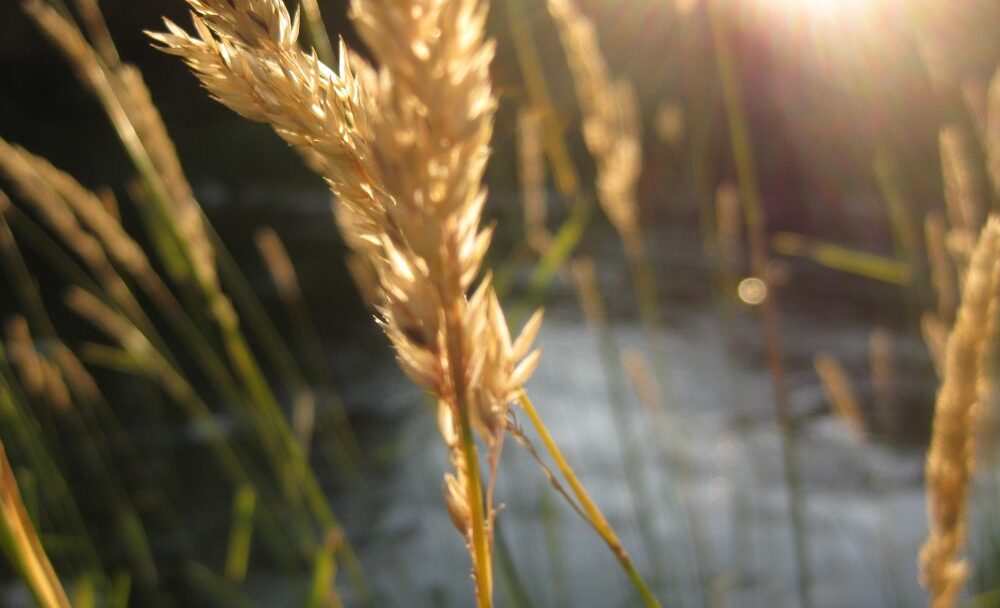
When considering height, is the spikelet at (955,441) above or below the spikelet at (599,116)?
below

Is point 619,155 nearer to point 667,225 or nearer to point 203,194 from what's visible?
point 667,225

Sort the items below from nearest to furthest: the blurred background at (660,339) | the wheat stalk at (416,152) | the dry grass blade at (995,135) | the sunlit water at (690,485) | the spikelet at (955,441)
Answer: the wheat stalk at (416,152) → the spikelet at (955,441) → the dry grass blade at (995,135) → the blurred background at (660,339) → the sunlit water at (690,485)

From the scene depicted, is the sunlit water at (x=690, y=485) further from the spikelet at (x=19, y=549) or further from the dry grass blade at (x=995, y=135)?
the spikelet at (x=19, y=549)

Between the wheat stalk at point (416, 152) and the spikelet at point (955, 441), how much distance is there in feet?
0.85

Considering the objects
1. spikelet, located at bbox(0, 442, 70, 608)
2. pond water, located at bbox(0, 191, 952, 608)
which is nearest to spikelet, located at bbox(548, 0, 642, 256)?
pond water, located at bbox(0, 191, 952, 608)

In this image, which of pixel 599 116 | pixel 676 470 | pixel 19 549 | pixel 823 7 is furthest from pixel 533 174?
pixel 823 7

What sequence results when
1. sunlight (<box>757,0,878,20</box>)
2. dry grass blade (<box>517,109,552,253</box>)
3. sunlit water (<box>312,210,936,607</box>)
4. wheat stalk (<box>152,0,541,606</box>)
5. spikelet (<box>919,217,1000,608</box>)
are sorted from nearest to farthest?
wheat stalk (<box>152,0,541,606</box>)
spikelet (<box>919,217,1000,608</box>)
dry grass blade (<box>517,109,552,253</box>)
sunlit water (<box>312,210,936,607</box>)
sunlight (<box>757,0,878,20</box>)

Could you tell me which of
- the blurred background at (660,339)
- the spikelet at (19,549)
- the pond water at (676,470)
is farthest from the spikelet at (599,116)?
the spikelet at (19,549)

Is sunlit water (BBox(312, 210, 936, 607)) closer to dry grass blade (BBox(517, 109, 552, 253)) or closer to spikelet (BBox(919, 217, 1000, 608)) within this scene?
dry grass blade (BBox(517, 109, 552, 253))

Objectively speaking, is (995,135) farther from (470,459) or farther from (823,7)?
(823,7)

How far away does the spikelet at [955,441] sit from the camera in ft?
1.23

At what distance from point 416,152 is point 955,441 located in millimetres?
326

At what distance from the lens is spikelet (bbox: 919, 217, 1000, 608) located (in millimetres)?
375

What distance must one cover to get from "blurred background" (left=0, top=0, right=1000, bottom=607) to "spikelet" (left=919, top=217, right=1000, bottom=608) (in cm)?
19
